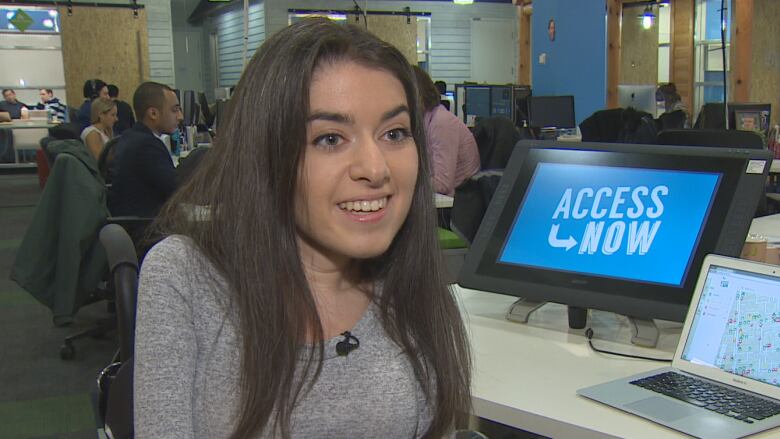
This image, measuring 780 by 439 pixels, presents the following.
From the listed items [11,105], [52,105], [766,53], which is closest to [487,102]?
[766,53]

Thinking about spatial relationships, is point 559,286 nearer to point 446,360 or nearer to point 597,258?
point 597,258

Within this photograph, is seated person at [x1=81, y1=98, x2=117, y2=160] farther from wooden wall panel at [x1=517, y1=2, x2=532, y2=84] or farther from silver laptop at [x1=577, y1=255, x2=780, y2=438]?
wooden wall panel at [x1=517, y1=2, x2=532, y2=84]

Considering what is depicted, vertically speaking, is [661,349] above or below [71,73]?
below

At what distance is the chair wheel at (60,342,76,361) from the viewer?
3.94 meters

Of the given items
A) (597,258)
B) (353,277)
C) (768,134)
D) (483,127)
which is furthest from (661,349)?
(768,134)

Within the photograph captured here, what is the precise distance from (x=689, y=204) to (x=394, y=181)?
0.85m

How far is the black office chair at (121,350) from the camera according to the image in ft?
3.99

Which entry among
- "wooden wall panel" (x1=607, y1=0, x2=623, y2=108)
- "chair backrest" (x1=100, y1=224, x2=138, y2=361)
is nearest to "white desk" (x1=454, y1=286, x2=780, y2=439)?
"chair backrest" (x1=100, y1=224, x2=138, y2=361)

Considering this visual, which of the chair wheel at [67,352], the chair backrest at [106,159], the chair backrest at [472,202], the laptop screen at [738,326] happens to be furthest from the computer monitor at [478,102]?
the laptop screen at [738,326]

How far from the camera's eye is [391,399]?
119cm

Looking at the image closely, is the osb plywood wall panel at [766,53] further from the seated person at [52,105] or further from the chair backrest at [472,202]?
the seated person at [52,105]

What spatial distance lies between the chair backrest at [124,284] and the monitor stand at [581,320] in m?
0.87

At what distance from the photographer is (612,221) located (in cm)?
180

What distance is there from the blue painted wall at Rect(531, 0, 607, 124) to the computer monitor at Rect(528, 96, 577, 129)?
616 millimetres
